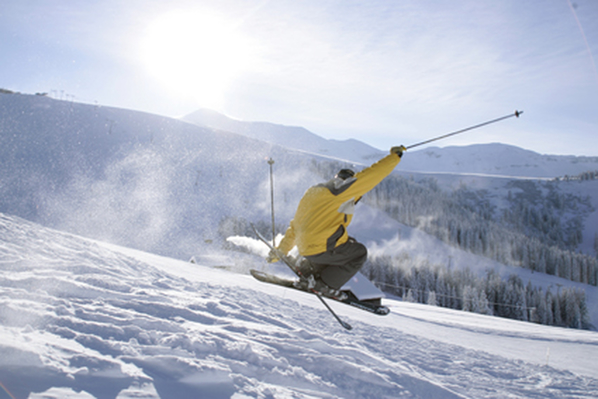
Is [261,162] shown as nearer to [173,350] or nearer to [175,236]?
[175,236]

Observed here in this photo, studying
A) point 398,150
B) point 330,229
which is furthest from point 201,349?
point 398,150

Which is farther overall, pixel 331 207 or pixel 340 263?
pixel 340 263

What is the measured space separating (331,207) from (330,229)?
400 millimetres

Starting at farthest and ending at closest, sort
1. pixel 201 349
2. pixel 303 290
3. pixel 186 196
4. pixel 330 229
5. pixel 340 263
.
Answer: pixel 186 196 < pixel 303 290 < pixel 340 263 < pixel 330 229 < pixel 201 349

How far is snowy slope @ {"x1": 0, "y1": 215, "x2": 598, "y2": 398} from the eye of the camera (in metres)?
3.24

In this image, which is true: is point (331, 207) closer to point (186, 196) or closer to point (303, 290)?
point (303, 290)

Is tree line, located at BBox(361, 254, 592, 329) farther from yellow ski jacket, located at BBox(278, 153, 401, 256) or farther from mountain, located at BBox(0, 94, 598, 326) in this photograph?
yellow ski jacket, located at BBox(278, 153, 401, 256)

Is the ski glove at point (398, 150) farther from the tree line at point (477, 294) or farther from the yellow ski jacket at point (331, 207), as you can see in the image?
the tree line at point (477, 294)

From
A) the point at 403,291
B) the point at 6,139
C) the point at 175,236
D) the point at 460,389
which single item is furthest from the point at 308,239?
the point at 6,139

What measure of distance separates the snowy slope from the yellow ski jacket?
5.23 ft

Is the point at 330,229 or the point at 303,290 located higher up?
the point at 330,229

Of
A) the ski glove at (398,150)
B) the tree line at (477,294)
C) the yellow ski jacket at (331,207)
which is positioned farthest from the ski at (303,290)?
the tree line at (477,294)

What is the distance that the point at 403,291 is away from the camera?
2970 inches

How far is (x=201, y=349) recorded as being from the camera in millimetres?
4156
